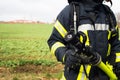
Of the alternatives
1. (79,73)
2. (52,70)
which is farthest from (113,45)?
(52,70)

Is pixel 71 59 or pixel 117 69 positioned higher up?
pixel 71 59

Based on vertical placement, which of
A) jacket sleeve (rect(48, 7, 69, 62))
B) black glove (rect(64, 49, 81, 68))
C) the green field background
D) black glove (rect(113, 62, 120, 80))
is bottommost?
the green field background

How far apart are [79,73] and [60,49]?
1.07 ft

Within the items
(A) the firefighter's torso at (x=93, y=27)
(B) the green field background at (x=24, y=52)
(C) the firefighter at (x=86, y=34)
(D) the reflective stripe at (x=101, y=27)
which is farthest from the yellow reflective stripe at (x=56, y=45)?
(B) the green field background at (x=24, y=52)

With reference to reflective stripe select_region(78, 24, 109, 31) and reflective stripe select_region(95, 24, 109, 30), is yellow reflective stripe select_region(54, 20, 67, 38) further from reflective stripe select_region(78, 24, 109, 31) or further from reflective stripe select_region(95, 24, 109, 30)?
reflective stripe select_region(95, 24, 109, 30)

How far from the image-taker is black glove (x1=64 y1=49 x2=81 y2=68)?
156 inches

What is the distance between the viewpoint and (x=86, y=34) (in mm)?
4285

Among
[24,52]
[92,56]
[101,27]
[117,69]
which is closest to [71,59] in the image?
[92,56]

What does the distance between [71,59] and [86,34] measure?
0.41 m

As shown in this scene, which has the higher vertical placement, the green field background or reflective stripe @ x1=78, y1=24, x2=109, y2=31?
reflective stripe @ x1=78, y1=24, x2=109, y2=31

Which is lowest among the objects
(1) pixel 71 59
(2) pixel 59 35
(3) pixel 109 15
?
(1) pixel 71 59

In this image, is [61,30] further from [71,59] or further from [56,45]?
[71,59]

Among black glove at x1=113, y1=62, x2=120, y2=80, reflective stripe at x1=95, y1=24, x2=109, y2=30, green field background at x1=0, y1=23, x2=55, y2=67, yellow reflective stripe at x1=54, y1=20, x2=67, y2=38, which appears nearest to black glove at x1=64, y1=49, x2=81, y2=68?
yellow reflective stripe at x1=54, y1=20, x2=67, y2=38

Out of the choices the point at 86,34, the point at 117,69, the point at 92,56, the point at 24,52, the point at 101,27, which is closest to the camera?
the point at 92,56
